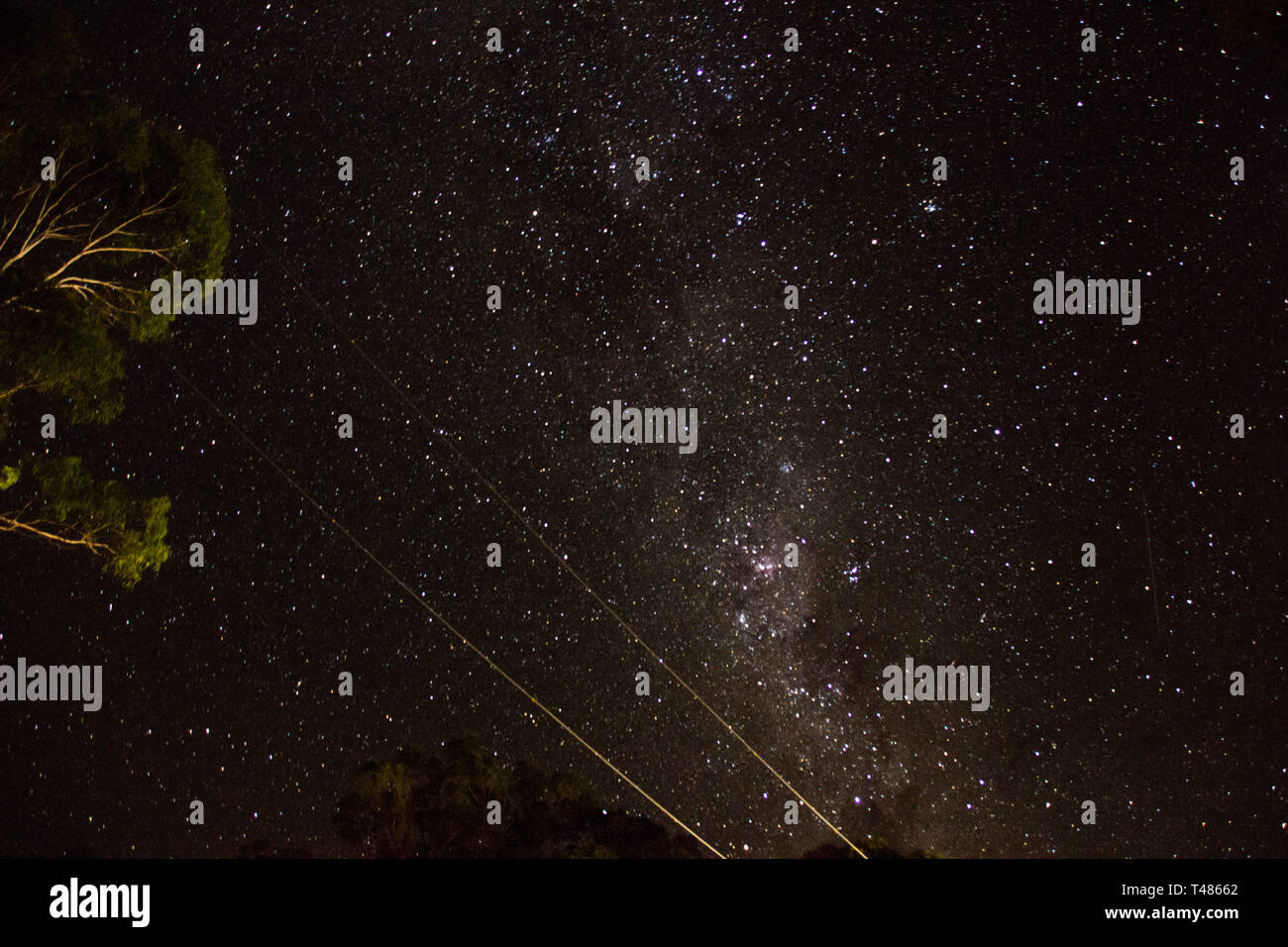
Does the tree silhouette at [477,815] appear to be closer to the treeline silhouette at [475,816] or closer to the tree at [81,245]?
the treeline silhouette at [475,816]

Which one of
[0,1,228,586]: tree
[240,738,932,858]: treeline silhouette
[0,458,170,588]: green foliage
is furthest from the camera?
[240,738,932,858]: treeline silhouette

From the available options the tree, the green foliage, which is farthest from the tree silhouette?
the tree

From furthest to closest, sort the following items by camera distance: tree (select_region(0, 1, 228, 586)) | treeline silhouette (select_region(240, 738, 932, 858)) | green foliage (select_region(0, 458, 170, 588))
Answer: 1. treeline silhouette (select_region(240, 738, 932, 858))
2. green foliage (select_region(0, 458, 170, 588))
3. tree (select_region(0, 1, 228, 586))

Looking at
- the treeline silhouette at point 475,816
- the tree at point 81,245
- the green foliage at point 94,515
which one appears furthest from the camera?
the treeline silhouette at point 475,816

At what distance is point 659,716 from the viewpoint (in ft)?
25.7

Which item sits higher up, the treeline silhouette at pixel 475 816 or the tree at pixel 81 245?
the tree at pixel 81 245

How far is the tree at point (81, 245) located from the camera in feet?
18.7

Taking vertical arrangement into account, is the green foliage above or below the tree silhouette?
above

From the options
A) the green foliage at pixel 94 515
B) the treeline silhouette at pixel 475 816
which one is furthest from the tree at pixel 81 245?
the treeline silhouette at pixel 475 816

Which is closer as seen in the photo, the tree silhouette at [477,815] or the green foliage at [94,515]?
the green foliage at [94,515]

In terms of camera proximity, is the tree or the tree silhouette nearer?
the tree

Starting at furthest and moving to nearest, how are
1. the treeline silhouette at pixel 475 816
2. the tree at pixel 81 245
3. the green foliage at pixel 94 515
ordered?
the treeline silhouette at pixel 475 816 < the green foliage at pixel 94 515 < the tree at pixel 81 245

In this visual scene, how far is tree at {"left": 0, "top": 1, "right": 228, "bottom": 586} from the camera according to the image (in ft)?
18.7

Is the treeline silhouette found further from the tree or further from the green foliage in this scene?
the tree
